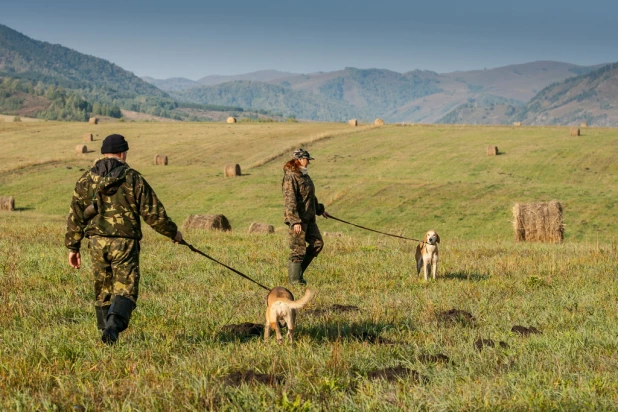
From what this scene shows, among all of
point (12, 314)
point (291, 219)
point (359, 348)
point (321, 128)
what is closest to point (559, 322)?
point (359, 348)

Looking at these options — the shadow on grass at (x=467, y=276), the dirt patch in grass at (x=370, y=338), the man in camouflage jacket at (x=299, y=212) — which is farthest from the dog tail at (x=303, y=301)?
the shadow on grass at (x=467, y=276)

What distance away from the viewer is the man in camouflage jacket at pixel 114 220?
7.52m

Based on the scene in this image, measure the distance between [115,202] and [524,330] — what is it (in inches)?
188

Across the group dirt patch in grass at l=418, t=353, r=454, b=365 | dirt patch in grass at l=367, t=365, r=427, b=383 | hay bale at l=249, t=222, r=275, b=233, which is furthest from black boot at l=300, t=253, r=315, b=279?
hay bale at l=249, t=222, r=275, b=233

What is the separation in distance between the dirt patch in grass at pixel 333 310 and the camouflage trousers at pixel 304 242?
8.36 feet

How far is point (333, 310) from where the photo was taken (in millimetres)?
9586

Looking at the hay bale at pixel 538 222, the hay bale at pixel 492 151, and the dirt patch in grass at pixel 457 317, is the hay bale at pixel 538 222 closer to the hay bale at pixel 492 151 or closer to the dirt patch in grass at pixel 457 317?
the dirt patch in grass at pixel 457 317

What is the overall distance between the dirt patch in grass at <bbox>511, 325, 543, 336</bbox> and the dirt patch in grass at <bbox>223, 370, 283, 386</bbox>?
3.23m

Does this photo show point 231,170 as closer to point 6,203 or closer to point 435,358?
point 6,203

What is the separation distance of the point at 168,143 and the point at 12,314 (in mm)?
58422

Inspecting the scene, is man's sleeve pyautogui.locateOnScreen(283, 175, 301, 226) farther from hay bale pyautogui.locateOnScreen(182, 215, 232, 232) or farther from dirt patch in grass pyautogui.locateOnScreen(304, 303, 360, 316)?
hay bale pyautogui.locateOnScreen(182, 215, 232, 232)

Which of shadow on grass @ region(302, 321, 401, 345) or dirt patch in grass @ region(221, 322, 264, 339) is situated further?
dirt patch in grass @ region(221, 322, 264, 339)

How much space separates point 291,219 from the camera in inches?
481

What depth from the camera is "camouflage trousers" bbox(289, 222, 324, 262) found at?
1226 centimetres
